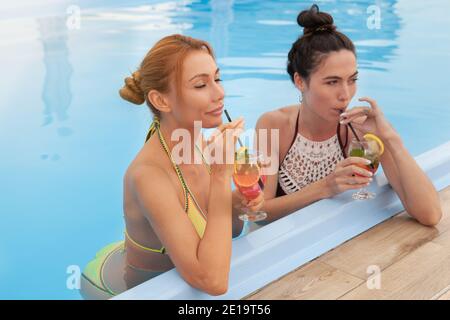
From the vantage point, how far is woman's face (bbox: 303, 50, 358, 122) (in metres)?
2.46

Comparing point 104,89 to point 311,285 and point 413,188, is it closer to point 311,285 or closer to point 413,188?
point 413,188

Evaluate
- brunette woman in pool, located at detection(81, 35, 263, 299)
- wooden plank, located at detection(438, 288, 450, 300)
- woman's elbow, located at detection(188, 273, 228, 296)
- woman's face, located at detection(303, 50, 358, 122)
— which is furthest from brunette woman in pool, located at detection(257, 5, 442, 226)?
woman's elbow, located at detection(188, 273, 228, 296)

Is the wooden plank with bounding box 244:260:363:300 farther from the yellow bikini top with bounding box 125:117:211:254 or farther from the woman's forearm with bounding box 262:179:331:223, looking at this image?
the woman's forearm with bounding box 262:179:331:223

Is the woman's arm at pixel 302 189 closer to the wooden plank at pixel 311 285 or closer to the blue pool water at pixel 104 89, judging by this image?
the wooden plank at pixel 311 285

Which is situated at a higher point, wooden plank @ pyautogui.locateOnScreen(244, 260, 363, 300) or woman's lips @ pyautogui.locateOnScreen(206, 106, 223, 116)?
woman's lips @ pyautogui.locateOnScreen(206, 106, 223, 116)

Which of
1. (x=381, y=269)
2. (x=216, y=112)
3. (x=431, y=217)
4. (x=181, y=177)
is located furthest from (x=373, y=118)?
(x=181, y=177)

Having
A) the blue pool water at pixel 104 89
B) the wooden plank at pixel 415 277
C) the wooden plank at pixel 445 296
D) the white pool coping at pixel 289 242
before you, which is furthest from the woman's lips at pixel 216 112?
the blue pool water at pixel 104 89

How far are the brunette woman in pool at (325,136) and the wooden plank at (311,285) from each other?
45cm

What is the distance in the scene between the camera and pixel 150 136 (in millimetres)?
2182

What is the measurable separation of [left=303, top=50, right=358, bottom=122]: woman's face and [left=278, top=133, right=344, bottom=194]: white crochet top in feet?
0.96

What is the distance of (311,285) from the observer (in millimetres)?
1914

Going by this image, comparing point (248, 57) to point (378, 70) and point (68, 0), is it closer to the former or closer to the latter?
point (378, 70)

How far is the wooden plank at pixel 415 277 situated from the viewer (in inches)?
72.8
